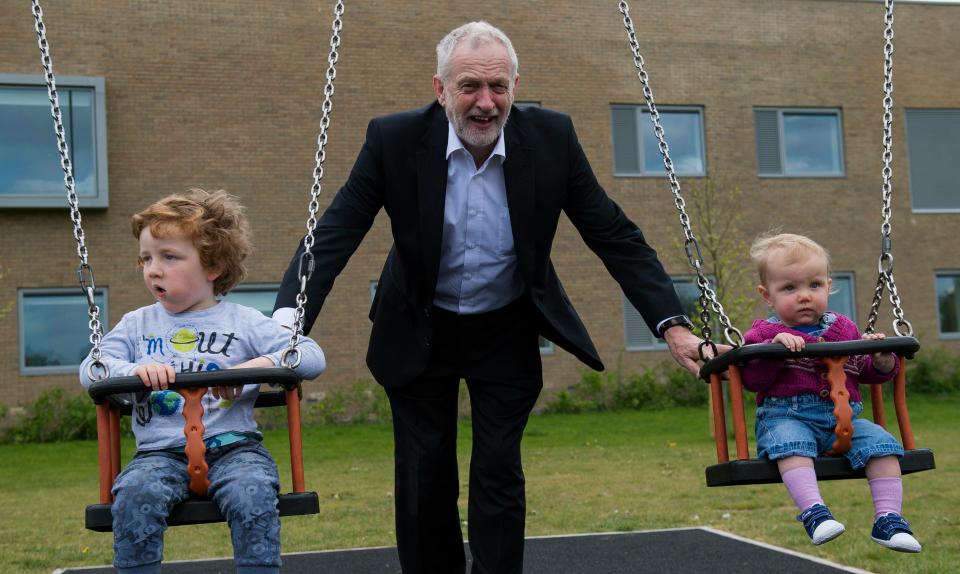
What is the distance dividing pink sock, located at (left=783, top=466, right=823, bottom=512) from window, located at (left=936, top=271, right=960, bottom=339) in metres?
19.4

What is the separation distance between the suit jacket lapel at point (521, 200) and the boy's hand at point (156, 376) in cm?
138

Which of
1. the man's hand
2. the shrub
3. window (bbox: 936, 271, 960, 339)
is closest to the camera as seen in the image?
the man's hand

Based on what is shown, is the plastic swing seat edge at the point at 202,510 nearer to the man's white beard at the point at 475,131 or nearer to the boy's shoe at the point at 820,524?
the man's white beard at the point at 475,131

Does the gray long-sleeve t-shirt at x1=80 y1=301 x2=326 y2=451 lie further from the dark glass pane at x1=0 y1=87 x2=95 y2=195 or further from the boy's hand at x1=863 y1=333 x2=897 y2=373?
the dark glass pane at x1=0 y1=87 x2=95 y2=195

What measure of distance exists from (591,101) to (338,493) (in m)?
11.0

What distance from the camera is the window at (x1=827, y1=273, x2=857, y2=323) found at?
20.9 m

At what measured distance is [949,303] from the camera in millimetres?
21969

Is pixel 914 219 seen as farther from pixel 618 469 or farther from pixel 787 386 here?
pixel 787 386

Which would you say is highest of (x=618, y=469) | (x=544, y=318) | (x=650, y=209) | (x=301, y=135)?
(x=301, y=135)

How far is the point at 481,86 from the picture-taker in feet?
13.1

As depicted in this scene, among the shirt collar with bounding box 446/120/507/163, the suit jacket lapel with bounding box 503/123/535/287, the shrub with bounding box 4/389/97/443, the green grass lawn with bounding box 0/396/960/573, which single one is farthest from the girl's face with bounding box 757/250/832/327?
the shrub with bounding box 4/389/97/443

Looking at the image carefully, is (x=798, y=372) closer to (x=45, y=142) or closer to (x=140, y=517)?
(x=140, y=517)

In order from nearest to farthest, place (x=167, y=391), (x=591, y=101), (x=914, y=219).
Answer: (x=167, y=391), (x=591, y=101), (x=914, y=219)

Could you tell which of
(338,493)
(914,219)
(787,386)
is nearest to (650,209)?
(914,219)
